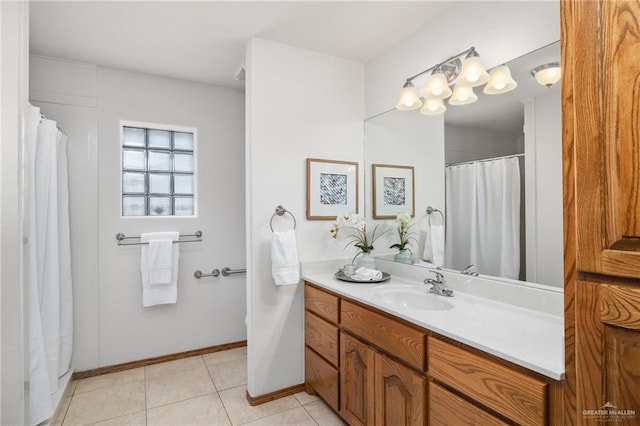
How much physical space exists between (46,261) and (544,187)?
9.45 feet

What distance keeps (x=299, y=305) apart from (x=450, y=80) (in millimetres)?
1771

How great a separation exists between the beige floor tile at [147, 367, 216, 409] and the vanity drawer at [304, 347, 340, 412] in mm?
720

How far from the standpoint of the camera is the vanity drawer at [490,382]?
38.1 inches

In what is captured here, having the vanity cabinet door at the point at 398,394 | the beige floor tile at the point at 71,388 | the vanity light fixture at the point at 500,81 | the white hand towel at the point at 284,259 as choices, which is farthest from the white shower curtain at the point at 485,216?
the beige floor tile at the point at 71,388

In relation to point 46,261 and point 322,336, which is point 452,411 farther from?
point 46,261

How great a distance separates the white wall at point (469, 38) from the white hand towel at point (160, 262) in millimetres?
2026

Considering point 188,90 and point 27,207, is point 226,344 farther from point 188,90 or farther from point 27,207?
point 188,90

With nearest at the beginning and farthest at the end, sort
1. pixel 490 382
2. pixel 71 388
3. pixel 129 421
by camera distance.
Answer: pixel 490 382
pixel 129 421
pixel 71 388

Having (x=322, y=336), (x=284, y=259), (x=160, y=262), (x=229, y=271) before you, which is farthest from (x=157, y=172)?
(x=322, y=336)

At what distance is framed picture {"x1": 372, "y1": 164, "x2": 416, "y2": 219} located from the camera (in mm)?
2316

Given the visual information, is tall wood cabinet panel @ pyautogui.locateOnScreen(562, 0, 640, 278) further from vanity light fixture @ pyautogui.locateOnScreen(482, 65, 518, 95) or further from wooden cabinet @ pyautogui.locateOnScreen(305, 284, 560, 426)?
vanity light fixture @ pyautogui.locateOnScreen(482, 65, 518, 95)

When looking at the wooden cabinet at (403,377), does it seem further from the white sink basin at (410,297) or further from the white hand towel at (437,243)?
the white hand towel at (437,243)

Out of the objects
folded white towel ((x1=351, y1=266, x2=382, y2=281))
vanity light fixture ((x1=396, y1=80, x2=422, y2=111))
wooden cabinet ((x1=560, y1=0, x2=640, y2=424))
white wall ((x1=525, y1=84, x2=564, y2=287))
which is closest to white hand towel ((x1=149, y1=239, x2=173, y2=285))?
folded white towel ((x1=351, y1=266, x2=382, y2=281))

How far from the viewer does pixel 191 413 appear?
209 centimetres
